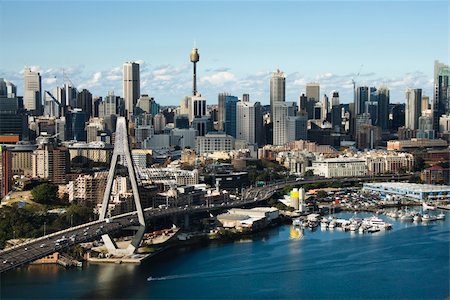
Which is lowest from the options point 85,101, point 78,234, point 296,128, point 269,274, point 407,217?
point 269,274

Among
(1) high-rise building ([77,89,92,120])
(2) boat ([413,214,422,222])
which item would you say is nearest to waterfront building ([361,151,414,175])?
(2) boat ([413,214,422,222])

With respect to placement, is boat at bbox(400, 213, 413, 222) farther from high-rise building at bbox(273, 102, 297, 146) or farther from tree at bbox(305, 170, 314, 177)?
high-rise building at bbox(273, 102, 297, 146)

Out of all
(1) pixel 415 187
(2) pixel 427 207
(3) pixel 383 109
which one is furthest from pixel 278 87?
(2) pixel 427 207

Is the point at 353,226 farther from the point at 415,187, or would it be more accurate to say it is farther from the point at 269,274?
the point at 415,187

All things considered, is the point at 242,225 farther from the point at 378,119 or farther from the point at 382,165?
the point at 378,119

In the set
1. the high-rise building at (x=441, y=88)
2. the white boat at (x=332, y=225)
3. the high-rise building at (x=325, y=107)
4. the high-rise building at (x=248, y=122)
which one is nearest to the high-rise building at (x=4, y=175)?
the white boat at (x=332, y=225)

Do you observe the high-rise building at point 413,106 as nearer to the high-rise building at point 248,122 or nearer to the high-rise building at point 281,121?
the high-rise building at point 281,121
